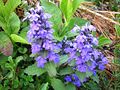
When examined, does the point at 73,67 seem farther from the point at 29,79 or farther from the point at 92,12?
the point at 92,12

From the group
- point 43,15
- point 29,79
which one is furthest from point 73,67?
point 43,15

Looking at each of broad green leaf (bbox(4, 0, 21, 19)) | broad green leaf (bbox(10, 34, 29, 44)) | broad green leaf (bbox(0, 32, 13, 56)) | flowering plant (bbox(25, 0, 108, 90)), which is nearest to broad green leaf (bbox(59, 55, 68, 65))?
flowering plant (bbox(25, 0, 108, 90))

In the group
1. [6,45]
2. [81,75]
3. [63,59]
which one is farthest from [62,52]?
[6,45]

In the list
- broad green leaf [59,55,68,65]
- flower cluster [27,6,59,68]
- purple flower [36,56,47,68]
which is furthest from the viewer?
broad green leaf [59,55,68,65]

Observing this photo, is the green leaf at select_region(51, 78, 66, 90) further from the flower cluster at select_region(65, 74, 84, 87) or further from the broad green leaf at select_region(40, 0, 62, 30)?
the broad green leaf at select_region(40, 0, 62, 30)

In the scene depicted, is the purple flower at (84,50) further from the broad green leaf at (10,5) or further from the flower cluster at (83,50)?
the broad green leaf at (10,5)

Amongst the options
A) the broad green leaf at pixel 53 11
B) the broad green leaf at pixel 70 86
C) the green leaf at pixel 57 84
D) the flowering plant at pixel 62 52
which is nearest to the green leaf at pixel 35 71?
the flowering plant at pixel 62 52

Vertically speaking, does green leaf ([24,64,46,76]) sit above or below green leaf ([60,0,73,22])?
below
